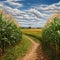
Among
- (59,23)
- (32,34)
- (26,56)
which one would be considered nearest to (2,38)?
(26,56)

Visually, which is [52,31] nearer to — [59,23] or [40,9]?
[59,23]

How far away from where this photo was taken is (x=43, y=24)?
18047 mm

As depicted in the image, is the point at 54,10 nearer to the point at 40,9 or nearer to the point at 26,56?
the point at 40,9

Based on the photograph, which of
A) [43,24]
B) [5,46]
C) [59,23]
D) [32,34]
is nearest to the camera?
[59,23]

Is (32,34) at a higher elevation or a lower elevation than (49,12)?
lower

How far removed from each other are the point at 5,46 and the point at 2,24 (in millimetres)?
1590

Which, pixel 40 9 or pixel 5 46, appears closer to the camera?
pixel 5 46

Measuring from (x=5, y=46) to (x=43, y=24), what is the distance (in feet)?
15.8

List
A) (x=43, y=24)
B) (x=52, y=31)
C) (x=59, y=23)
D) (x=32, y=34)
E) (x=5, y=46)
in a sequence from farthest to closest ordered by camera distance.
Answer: (x=32, y=34) < (x=43, y=24) < (x=5, y=46) < (x=52, y=31) < (x=59, y=23)

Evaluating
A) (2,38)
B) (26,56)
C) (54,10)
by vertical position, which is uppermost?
(54,10)

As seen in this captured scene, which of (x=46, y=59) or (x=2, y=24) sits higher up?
(x=2, y=24)

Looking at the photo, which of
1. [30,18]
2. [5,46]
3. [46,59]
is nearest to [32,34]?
[30,18]

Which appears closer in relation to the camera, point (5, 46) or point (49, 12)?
point (5, 46)

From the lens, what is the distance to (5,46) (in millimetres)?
13836
